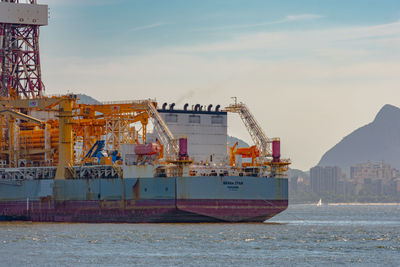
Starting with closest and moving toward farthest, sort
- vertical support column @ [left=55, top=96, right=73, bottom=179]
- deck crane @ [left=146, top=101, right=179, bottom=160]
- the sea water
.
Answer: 1. the sea water
2. deck crane @ [left=146, top=101, right=179, bottom=160]
3. vertical support column @ [left=55, top=96, right=73, bottom=179]

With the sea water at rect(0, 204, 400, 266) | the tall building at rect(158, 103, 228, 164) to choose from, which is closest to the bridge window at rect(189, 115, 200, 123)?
the tall building at rect(158, 103, 228, 164)

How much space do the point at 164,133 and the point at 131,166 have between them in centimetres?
493

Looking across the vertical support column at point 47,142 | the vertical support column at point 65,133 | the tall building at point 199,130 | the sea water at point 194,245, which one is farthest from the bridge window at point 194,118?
the vertical support column at point 47,142

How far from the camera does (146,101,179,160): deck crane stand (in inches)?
3812

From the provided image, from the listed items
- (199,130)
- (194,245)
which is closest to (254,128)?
(199,130)

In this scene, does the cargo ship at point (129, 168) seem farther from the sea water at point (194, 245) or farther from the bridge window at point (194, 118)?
the sea water at point (194, 245)

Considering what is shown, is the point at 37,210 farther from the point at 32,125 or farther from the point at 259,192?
the point at 259,192

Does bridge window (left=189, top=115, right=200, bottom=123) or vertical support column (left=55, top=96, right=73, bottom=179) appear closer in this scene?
vertical support column (left=55, top=96, right=73, bottom=179)

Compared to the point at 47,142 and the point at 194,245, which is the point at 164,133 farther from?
the point at 194,245

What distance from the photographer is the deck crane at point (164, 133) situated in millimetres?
96812

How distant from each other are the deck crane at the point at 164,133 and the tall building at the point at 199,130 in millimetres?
2900

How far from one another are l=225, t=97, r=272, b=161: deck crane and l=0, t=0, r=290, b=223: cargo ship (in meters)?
0.11

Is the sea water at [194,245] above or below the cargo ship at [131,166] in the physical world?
below

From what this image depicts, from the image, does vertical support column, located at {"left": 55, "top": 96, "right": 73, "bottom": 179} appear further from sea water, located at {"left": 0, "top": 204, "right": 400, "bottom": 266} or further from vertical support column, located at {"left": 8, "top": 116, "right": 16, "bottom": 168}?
sea water, located at {"left": 0, "top": 204, "right": 400, "bottom": 266}
